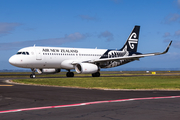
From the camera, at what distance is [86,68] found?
3966cm

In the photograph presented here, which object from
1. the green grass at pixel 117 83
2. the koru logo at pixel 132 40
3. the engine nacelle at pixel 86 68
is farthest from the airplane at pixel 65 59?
the green grass at pixel 117 83

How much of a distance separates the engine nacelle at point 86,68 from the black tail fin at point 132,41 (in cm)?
1123

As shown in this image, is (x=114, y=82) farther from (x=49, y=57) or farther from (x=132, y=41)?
(x=132, y=41)

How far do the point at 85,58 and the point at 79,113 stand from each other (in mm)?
35376

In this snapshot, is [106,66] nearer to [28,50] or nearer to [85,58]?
[85,58]

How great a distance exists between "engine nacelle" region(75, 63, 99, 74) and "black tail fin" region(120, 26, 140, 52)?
11228mm

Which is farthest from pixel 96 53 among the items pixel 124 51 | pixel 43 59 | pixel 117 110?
pixel 117 110

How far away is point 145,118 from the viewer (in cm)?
806

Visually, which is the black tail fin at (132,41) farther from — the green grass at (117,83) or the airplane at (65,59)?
the green grass at (117,83)

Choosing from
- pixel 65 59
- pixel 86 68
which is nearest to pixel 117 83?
pixel 86 68

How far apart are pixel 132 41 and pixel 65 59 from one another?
15.9 m

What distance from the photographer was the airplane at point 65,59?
38.1 m

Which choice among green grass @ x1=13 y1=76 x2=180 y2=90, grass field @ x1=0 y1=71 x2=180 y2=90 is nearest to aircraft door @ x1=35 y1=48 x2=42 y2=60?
grass field @ x1=0 y1=71 x2=180 y2=90

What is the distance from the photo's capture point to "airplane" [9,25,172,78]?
125 ft
